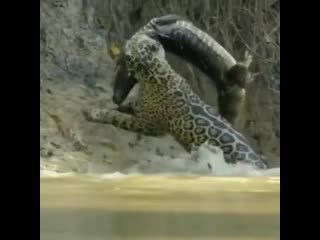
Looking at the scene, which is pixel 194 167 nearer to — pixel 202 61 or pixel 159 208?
pixel 202 61

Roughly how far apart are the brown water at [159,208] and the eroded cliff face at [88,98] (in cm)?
20

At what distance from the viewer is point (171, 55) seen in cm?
335

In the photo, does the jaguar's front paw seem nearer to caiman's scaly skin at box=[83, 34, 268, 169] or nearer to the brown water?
caiman's scaly skin at box=[83, 34, 268, 169]

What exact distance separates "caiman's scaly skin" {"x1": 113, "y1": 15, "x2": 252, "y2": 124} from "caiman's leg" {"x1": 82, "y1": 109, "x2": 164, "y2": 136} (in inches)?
3.0

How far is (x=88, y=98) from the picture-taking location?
3.35m

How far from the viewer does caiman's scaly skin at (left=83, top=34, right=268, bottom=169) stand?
129 inches

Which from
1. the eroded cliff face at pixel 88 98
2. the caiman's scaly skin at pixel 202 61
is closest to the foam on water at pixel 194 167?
the eroded cliff face at pixel 88 98

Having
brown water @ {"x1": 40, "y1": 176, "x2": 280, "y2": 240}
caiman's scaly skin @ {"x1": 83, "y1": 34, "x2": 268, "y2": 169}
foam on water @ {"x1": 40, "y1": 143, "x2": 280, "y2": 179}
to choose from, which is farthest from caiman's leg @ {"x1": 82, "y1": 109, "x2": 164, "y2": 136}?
brown water @ {"x1": 40, "y1": 176, "x2": 280, "y2": 240}

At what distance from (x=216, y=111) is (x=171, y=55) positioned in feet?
1.21

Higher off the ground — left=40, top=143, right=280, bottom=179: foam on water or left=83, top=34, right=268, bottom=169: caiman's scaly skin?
left=83, top=34, right=268, bottom=169: caiman's scaly skin

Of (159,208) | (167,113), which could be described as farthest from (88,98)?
(159,208)

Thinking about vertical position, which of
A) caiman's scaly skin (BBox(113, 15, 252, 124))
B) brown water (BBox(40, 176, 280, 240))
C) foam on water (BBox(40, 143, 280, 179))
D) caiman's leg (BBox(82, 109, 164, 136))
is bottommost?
brown water (BBox(40, 176, 280, 240))

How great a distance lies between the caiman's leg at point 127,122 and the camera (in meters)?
3.32
